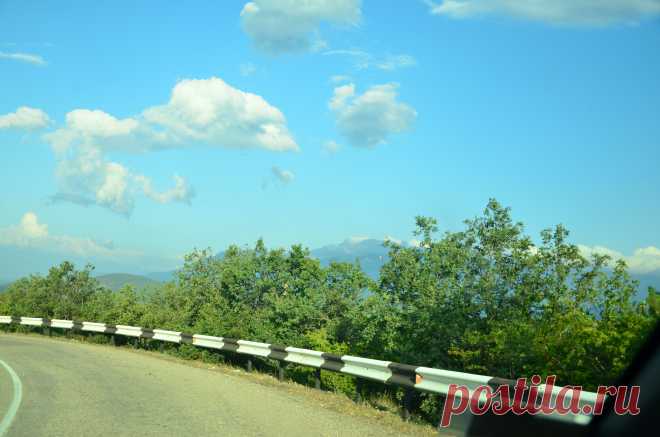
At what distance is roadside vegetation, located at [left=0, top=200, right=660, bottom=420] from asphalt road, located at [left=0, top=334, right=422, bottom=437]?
2.55 m

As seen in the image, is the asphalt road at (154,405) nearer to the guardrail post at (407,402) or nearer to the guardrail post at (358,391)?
the guardrail post at (407,402)

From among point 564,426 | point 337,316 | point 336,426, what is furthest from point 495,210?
point 564,426

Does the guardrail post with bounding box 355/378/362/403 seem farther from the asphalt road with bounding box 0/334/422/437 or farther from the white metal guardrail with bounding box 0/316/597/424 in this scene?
the asphalt road with bounding box 0/334/422/437

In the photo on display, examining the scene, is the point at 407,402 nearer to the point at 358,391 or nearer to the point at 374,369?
the point at 374,369

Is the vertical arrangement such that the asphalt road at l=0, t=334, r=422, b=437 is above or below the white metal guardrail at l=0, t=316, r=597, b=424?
below

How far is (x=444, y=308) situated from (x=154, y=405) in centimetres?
660

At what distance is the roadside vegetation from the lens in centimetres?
999

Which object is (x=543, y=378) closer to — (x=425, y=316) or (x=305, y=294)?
(x=425, y=316)

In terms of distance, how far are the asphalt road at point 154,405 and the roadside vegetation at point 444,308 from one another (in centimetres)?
255

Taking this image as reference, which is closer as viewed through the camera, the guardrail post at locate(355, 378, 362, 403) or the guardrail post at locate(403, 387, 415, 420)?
the guardrail post at locate(403, 387, 415, 420)

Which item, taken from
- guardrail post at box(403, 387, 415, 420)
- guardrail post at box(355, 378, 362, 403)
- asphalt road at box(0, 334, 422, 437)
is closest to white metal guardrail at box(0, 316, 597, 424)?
guardrail post at box(403, 387, 415, 420)

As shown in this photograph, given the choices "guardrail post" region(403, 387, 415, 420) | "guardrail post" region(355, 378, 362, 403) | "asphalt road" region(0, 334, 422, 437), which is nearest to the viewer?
"asphalt road" region(0, 334, 422, 437)

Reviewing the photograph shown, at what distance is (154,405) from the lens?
10.8 m

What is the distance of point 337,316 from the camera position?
72.4ft
